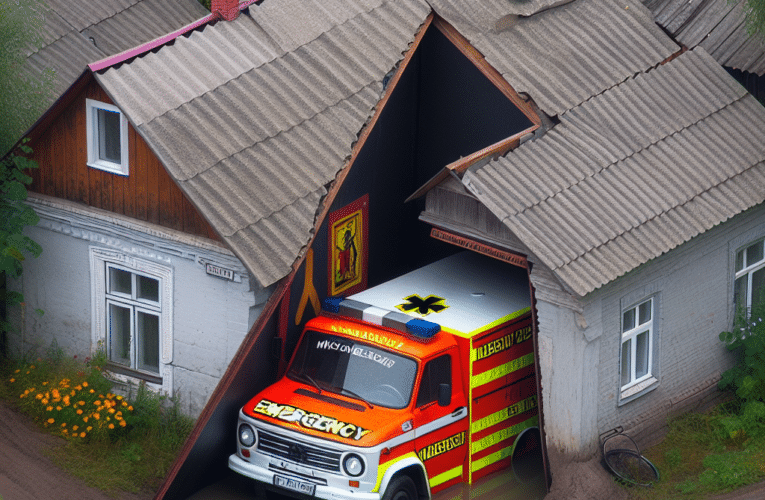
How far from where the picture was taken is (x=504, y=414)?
47.5 feet

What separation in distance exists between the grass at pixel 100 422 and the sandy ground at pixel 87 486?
5.6 inches

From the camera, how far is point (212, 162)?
1418cm

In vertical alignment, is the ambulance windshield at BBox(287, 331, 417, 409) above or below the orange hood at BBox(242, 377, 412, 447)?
above

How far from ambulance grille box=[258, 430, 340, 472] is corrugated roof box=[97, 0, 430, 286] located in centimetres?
173

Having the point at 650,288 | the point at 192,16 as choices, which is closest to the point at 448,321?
the point at 650,288

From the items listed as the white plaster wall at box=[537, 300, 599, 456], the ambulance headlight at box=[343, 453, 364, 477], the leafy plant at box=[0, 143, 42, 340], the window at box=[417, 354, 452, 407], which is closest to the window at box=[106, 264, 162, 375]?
the leafy plant at box=[0, 143, 42, 340]

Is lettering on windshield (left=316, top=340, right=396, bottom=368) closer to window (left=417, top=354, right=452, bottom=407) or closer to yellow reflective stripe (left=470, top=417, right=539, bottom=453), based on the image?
window (left=417, top=354, right=452, bottom=407)

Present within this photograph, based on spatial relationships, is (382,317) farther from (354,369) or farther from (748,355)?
(748,355)

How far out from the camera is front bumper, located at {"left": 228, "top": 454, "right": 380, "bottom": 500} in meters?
12.9

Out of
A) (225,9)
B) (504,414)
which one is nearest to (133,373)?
(504,414)

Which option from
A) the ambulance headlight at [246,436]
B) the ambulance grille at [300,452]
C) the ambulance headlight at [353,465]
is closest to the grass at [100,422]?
the ambulance headlight at [246,436]

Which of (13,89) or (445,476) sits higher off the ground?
(13,89)

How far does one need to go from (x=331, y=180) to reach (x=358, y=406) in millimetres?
2901

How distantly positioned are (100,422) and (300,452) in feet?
8.95
